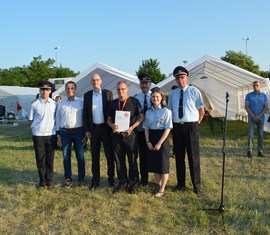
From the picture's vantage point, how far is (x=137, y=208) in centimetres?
426

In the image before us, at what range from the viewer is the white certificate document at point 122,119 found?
4703mm

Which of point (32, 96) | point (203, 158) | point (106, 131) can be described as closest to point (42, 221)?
point (106, 131)

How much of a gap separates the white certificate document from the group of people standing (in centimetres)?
1

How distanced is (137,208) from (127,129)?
1.11 metres

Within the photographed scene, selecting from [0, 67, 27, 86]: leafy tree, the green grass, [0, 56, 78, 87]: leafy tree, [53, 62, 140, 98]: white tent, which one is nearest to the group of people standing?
the green grass

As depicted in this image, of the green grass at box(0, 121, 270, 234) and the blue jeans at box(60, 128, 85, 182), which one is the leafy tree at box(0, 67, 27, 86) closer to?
the green grass at box(0, 121, 270, 234)

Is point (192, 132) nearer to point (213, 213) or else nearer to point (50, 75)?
point (213, 213)

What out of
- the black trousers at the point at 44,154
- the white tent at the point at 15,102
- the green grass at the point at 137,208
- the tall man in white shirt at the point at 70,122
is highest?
the white tent at the point at 15,102

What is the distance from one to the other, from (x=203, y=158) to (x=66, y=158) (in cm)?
341

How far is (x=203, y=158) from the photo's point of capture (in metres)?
7.42

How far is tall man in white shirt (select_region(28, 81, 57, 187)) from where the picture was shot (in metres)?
5.16

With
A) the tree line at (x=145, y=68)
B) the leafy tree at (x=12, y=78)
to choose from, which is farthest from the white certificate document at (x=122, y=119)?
the leafy tree at (x=12, y=78)

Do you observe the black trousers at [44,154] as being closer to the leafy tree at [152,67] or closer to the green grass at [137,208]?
the green grass at [137,208]

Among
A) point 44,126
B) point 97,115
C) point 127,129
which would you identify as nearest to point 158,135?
point 127,129
